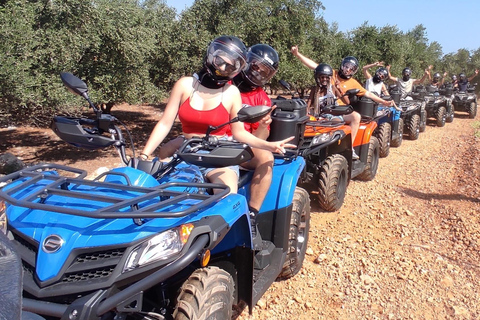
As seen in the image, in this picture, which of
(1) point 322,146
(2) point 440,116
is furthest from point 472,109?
(1) point 322,146

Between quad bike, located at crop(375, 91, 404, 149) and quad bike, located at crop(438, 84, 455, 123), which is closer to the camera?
quad bike, located at crop(375, 91, 404, 149)

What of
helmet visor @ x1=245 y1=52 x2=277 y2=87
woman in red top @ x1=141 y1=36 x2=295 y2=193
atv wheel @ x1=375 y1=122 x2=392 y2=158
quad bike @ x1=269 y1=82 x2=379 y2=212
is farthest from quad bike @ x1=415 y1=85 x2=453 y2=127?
woman in red top @ x1=141 y1=36 x2=295 y2=193

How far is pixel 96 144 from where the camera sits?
2.65 meters

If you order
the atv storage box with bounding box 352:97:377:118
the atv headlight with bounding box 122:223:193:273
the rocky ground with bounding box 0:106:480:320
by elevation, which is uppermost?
the atv storage box with bounding box 352:97:377:118

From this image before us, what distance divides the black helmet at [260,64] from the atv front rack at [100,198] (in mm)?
1773

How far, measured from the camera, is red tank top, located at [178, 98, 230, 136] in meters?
3.15

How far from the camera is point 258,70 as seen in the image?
378 centimetres

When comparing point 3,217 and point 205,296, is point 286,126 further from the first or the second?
point 3,217

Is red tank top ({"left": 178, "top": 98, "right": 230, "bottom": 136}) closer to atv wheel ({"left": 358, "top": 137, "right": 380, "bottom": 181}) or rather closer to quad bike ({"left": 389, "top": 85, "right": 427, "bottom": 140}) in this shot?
atv wheel ({"left": 358, "top": 137, "right": 380, "bottom": 181})

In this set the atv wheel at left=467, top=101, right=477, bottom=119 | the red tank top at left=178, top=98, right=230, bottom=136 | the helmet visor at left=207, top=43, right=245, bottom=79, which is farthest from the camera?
the atv wheel at left=467, top=101, right=477, bottom=119

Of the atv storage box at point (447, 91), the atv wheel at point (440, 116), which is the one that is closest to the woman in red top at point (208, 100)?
the atv wheel at point (440, 116)

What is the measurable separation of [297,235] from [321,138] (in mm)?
1678

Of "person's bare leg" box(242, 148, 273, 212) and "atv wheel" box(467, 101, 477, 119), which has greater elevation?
"atv wheel" box(467, 101, 477, 119)

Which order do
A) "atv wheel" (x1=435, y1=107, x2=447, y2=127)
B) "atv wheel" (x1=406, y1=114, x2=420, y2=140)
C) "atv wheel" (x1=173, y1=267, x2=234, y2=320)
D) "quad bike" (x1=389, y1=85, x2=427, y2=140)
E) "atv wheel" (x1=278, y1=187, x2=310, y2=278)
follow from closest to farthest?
→ "atv wheel" (x1=173, y1=267, x2=234, y2=320), "atv wheel" (x1=278, y1=187, x2=310, y2=278), "quad bike" (x1=389, y1=85, x2=427, y2=140), "atv wheel" (x1=406, y1=114, x2=420, y2=140), "atv wheel" (x1=435, y1=107, x2=447, y2=127)
